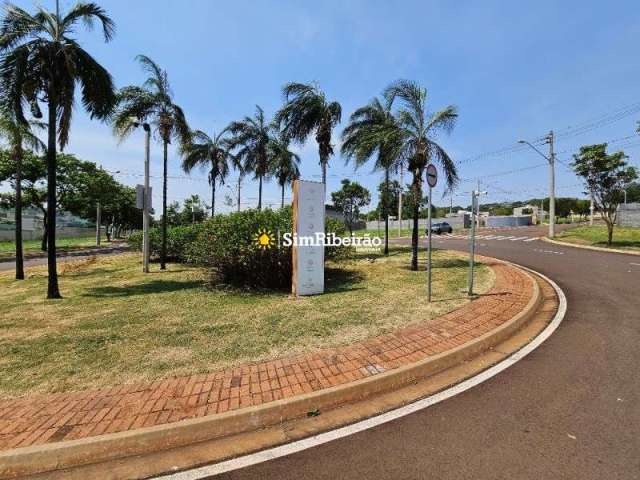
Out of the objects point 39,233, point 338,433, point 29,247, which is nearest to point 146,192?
point 338,433

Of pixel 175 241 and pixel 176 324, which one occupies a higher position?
pixel 175 241

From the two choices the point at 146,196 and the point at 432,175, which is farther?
the point at 146,196

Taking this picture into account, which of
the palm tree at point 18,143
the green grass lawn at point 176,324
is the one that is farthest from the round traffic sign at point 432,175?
the palm tree at point 18,143

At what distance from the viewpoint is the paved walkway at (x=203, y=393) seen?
122 inches

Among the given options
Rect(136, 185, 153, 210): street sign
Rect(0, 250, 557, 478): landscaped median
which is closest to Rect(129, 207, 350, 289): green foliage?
Rect(0, 250, 557, 478): landscaped median

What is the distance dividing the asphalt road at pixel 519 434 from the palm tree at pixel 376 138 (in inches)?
327

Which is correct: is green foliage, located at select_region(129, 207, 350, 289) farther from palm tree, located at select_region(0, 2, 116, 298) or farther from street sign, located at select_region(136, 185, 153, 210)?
street sign, located at select_region(136, 185, 153, 210)

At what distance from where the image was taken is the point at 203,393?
11.8ft

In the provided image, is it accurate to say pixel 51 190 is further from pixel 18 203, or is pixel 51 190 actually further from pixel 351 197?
pixel 351 197

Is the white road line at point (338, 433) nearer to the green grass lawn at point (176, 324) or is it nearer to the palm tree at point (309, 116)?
the green grass lawn at point (176, 324)

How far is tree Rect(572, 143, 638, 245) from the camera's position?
62.3ft

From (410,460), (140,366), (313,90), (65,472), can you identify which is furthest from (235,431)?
(313,90)

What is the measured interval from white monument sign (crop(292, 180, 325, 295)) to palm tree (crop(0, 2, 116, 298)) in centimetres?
592

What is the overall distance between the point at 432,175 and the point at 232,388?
512cm
